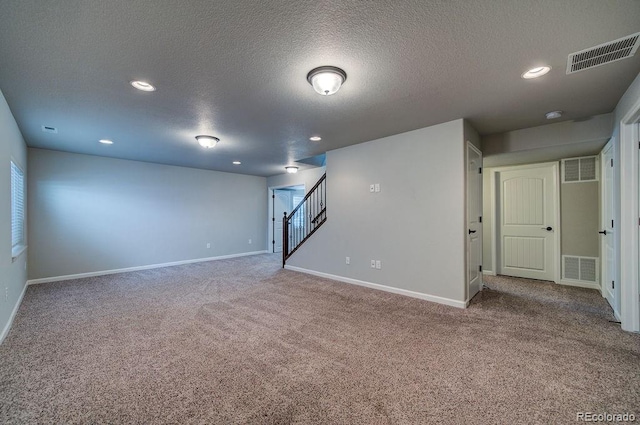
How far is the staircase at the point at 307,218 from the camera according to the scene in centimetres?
Result: 562

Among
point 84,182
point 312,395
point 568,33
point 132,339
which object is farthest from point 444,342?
point 84,182

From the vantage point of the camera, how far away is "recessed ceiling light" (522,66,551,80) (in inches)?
85.8

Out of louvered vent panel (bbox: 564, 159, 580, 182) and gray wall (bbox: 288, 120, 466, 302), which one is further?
louvered vent panel (bbox: 564, 159, 580, 182)

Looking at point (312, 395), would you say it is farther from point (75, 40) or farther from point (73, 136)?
point (73, 136)

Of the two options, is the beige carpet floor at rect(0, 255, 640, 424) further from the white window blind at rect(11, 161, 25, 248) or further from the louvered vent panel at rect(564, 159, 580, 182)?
the louvered vent panel at rect(564, 159, 580, 182)

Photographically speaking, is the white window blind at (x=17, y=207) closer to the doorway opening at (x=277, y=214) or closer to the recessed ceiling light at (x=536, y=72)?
the doorway opening at (x=277, y=214)

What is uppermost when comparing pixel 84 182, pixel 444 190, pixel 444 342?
pixel 84 182

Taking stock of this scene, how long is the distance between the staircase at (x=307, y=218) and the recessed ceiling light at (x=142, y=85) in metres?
3.21

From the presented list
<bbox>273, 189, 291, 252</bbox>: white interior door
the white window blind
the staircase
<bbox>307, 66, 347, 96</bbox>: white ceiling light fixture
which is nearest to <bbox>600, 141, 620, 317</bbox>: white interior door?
<bbox>307, 66, 347, 96</bbox>: white ceiling light fixture

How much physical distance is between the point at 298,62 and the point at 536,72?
206 cm

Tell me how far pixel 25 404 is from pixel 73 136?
390 cm

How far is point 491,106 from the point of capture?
294 centimetres

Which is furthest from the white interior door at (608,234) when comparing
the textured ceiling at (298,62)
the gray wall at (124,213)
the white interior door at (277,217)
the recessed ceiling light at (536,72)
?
the gray wall at (124,213)

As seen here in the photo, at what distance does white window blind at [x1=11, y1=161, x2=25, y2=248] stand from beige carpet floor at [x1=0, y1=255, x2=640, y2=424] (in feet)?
3.29
